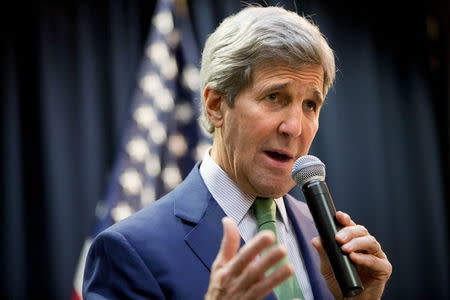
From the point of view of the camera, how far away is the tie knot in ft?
5.18

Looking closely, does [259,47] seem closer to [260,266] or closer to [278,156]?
[278,156]

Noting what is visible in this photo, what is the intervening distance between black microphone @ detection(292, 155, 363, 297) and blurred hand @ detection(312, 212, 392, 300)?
0.02m

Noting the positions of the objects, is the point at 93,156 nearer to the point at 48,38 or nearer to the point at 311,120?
the point at 48,38

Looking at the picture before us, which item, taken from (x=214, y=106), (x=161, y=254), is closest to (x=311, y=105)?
(x=214, y=106)

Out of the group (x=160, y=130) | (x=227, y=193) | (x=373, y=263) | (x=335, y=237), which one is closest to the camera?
(x=335, y=237)

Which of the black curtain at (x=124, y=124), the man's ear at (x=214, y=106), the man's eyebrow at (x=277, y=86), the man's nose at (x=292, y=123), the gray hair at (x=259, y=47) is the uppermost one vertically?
the gray hair at (x=259, y=47)

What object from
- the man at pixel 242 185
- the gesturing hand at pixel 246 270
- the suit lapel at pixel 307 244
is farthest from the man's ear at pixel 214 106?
the gesturing hand at pixel 246 270

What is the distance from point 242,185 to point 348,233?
0.41 m

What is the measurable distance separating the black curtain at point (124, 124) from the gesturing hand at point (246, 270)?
290 cm

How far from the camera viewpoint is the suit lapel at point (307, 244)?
1.58m

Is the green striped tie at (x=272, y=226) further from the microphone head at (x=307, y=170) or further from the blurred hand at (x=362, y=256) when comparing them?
the microphone head at (x=307, y=170)

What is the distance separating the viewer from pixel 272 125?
1.51 metres

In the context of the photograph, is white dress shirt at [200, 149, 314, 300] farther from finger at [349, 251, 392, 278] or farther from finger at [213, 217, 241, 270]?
finger at [213, 217, 241, 270]

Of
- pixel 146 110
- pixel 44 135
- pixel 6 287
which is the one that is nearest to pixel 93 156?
pixel 44 135
